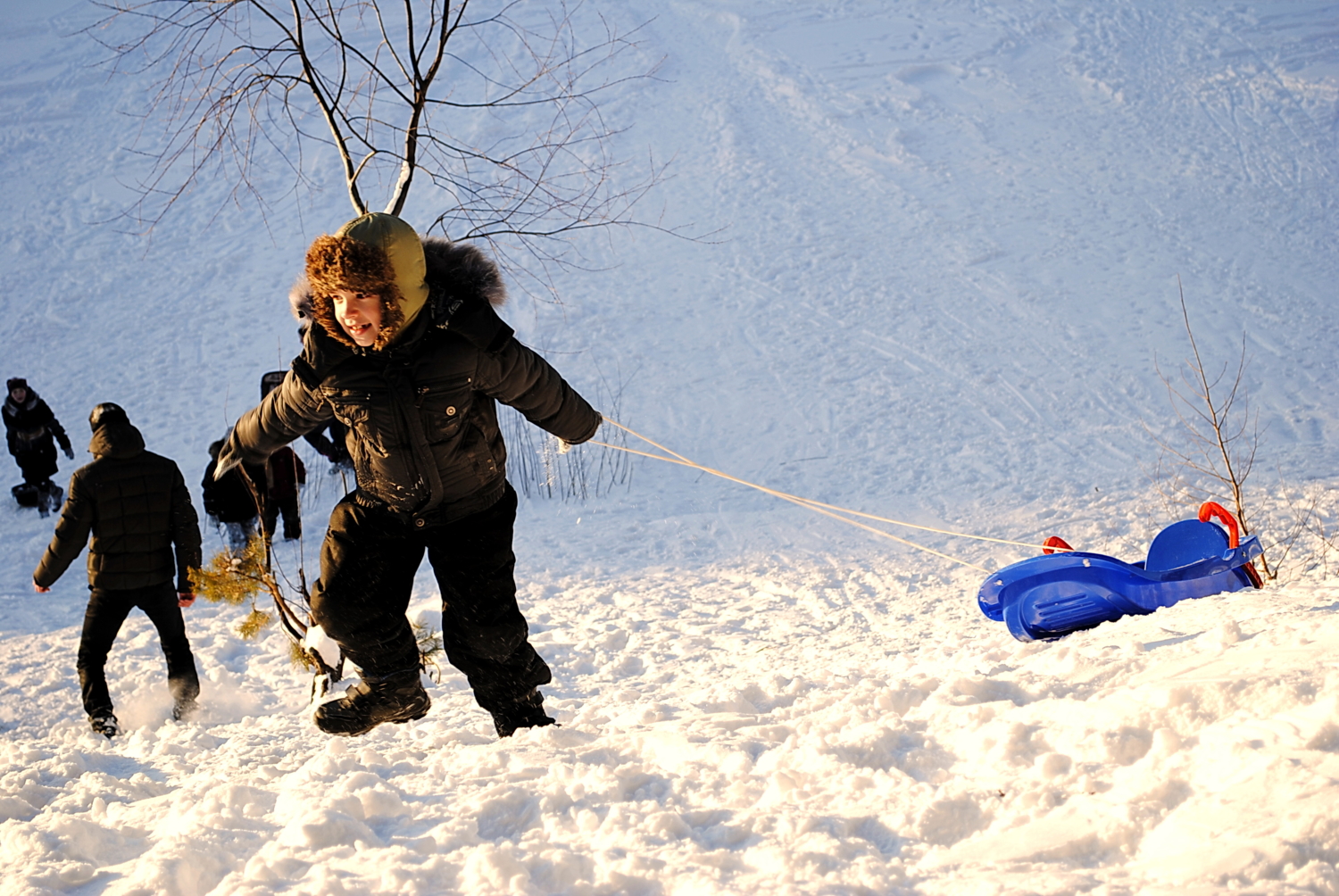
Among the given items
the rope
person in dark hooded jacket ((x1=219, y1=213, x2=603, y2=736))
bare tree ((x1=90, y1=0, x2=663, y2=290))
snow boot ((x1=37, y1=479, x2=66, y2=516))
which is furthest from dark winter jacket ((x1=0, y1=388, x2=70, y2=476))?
person in dark hooded jacket ((x1=219, y1=213, x2=603, y2=736))

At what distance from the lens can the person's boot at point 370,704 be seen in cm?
343

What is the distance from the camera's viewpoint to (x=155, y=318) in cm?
1293

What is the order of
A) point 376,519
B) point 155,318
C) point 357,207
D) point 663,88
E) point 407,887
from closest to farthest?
1. point 407,887
2. point 376,519
3. point 357,207
4. point 155,318
5. point 663,88

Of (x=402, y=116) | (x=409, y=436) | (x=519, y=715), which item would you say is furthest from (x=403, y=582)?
(x=402, y=116)

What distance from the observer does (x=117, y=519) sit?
5035 mm

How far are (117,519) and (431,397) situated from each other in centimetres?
289

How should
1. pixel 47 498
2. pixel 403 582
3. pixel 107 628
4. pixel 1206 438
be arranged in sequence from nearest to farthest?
pixel 403 582
pixel 107 628
pixel 47 498
pixel 1206 438

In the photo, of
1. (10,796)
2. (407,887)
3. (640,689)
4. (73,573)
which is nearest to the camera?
(407,887)

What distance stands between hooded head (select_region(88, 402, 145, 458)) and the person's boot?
231 cm

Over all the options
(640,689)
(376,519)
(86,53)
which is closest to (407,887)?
(376,519)

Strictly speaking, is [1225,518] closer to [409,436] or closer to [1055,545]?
[1055,545]

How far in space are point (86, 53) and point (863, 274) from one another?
14261 millimetres

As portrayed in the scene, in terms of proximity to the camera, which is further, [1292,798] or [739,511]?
[739,511]

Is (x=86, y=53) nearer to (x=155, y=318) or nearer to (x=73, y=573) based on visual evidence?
(x=155, y=318)
